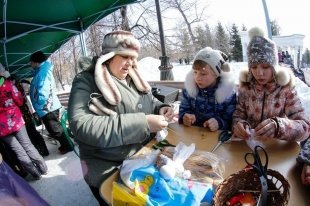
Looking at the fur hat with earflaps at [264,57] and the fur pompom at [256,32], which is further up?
the fur pompom at [256,32]


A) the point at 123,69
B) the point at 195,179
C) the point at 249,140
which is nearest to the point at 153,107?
the point at 123,69

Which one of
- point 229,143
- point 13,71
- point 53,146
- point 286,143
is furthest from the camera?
point 13,71

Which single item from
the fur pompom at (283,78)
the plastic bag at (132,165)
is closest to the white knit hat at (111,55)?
the plastic bag at (132,165)

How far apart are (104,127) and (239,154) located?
0.77 m

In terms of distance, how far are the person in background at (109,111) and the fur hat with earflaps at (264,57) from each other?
0.73 meters

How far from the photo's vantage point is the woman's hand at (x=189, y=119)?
1980 mm

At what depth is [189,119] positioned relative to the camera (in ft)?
6.49

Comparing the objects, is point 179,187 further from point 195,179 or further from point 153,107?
point 153,107

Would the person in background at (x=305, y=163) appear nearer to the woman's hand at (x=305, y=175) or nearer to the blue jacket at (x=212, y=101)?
the woman's hand at (x=305, y=175)

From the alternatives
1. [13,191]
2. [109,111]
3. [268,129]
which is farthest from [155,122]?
[13,191]

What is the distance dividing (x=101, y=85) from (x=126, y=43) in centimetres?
32

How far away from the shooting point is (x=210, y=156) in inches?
53.1

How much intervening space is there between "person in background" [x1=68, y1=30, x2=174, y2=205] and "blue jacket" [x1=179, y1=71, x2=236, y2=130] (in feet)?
1.56

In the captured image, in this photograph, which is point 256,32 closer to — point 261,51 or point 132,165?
point 261,51
